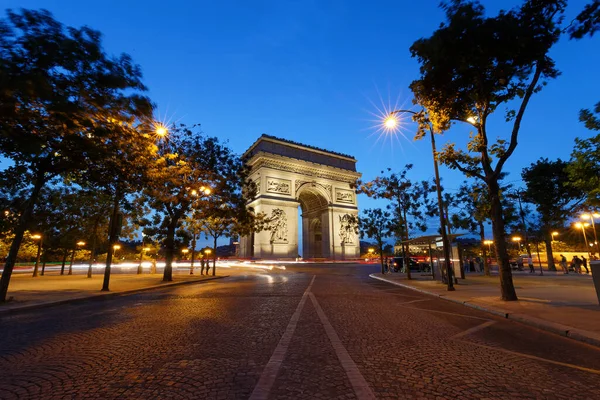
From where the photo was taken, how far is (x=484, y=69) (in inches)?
386

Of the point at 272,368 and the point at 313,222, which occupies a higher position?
the point at 313,222

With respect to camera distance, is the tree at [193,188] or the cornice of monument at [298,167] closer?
the tree at [193,188]

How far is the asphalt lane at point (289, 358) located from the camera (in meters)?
3.13

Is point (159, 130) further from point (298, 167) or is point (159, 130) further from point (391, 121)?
point (298, 167)

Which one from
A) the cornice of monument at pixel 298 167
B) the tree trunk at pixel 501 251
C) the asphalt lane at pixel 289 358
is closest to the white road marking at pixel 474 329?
the asphalt lane at pixel 289 358

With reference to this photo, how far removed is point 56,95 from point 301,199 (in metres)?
51.1

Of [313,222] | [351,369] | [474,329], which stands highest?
[313,222]

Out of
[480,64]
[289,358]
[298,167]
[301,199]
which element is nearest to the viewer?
[289,358]

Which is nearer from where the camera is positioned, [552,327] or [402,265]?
[552,327]

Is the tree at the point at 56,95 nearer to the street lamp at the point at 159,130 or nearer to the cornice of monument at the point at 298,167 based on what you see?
the street lamp at the point at 159,130

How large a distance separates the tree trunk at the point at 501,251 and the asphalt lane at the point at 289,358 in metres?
3.03

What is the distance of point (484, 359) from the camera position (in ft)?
13.8

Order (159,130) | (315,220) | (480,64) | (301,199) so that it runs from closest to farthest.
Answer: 1. (480,64)
2. (159,130)
3. (315,220)
4. (301,199)

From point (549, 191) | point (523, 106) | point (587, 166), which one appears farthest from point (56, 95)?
point (549, 191)
